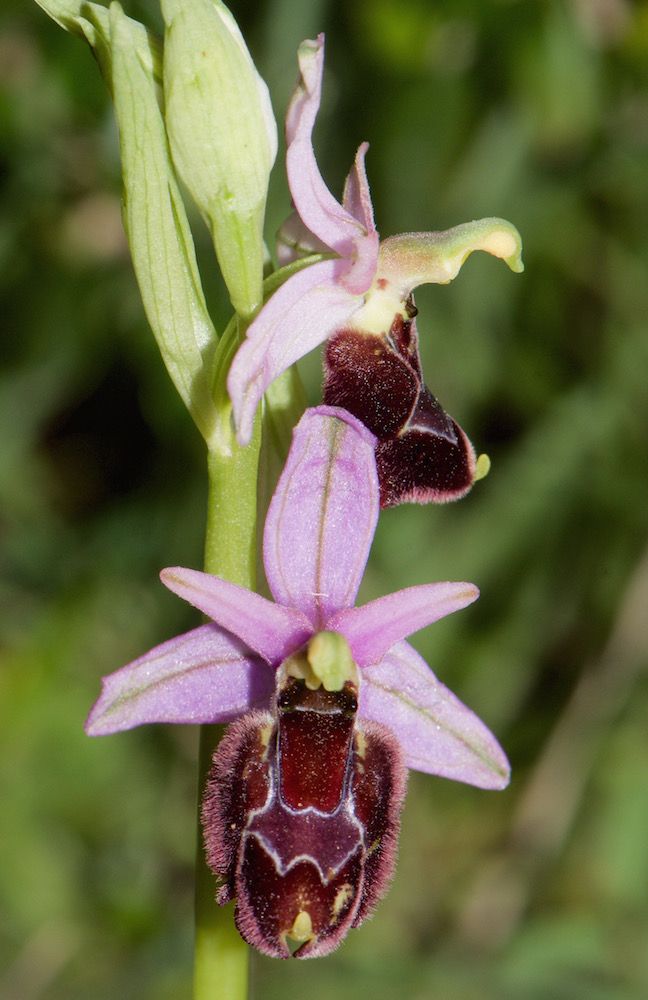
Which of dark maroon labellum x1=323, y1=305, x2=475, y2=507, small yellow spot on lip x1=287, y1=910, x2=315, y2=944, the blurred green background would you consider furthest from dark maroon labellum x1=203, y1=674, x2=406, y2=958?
the blurred green background

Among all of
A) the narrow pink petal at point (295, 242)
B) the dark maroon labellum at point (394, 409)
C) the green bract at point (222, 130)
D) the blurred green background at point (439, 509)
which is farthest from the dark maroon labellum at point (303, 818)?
the blurred green background at point (439, 509)

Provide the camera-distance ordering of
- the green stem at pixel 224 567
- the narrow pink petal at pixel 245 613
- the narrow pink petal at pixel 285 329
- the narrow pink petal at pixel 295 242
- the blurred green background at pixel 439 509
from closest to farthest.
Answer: the narrow pink petal at pixel 285 329 → the narrow pink petal at pixel 245 613 → the green stem at pixel 224 567 → the narrow pink petal at pixel 295 242 → the blurred green background at pixel 439 509

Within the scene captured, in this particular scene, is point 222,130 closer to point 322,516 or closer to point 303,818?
point 322,516

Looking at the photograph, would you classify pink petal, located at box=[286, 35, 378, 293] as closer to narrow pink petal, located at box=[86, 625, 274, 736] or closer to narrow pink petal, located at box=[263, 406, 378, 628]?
narrow pink petal, located at box=[263, 406, 378, 628]

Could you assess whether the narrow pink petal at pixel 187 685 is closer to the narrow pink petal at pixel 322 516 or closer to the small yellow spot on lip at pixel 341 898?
the narrow pink petal at pixel 322 516

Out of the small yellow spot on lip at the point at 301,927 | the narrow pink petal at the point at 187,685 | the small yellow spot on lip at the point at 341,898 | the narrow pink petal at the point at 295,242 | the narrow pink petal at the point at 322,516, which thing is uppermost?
the narrow pink petal at the point at 295,242

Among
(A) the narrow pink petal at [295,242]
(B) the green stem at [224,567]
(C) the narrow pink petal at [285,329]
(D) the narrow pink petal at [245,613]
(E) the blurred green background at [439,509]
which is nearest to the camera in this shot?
(C) the narrow pink petal at [285,329]

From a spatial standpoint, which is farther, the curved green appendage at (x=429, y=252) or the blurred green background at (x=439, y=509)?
the blurred green background at (x=439, y=509)
